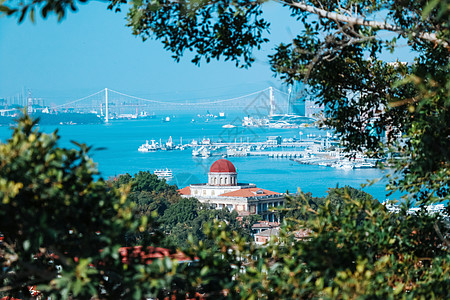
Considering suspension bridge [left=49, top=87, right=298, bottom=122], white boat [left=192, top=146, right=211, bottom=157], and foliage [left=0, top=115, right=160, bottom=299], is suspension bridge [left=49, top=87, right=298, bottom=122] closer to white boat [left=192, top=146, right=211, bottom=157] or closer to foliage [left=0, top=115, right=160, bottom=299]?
white boat [left=192, top=146, right=211, bottom=157]

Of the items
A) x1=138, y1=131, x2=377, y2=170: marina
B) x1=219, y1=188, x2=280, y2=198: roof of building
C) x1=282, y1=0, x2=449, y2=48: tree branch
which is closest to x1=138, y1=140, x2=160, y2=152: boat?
x1=138, y1=131, x2=377, y2=170: marina

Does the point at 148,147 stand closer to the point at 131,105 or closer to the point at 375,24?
the point at 131,105

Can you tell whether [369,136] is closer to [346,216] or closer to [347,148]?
[347,148]

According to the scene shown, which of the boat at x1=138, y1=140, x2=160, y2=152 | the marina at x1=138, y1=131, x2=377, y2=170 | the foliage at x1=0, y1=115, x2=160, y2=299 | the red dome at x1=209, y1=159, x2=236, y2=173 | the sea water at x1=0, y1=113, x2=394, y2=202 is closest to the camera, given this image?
the foliage at x1=0, y1=115, x2=160, y2=299

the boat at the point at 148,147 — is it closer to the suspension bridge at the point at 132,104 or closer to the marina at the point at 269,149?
the marina at the point at 269,149

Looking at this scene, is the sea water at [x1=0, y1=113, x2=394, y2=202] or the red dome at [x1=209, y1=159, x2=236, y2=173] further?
the sea water at [x1=0, y1=113, x2=394, y2=202]

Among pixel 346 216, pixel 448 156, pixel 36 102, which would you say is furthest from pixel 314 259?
pixel 36 102

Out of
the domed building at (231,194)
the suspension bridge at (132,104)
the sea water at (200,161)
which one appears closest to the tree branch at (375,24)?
the sea water at (200,161)
